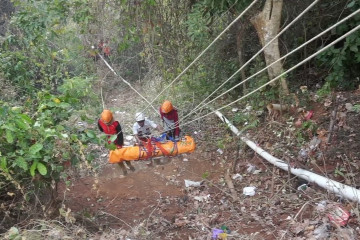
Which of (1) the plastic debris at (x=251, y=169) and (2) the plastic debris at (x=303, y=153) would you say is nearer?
(2) the plastic debris at (x=303, y=153)

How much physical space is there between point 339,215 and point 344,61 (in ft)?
9.16

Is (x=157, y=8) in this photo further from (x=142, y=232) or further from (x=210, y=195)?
(x=142, y=232)

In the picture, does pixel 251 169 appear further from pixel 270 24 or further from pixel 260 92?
pixel 270 24

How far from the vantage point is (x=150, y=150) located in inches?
186

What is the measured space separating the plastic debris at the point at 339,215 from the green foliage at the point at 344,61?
8.03ft

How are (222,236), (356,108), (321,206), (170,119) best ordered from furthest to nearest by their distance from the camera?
(170,119), (356,108), (321,206), (222,236)

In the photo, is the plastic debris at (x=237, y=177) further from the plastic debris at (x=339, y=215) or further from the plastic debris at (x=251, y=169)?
the plastic debris at (x=339, y=215)

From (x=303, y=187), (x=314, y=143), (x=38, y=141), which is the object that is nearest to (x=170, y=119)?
(x=314, y=143)

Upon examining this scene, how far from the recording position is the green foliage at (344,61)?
16.7ft

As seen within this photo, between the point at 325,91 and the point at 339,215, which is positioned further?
the point at 325,91

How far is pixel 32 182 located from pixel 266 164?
291cm

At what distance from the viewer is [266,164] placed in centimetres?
503

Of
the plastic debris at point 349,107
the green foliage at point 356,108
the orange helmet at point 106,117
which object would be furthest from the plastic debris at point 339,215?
the orange helmet at point 106,117

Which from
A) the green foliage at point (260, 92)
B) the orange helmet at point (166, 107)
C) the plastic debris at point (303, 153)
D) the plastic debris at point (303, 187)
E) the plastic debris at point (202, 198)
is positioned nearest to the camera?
the plastic debris at point (303, 187)
